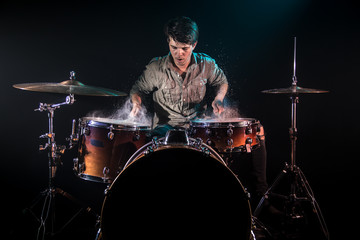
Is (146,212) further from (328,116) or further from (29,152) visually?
(328,116)

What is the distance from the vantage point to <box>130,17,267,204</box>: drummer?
10.0 ft

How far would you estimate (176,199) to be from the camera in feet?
5.25

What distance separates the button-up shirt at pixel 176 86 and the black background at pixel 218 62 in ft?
0.42

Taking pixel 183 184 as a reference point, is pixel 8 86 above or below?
above

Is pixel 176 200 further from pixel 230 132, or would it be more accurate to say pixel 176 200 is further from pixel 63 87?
pixel 63 87

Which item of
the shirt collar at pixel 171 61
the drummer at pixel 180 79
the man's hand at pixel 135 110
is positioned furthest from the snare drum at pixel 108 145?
the shirt collar at pixel 171 61

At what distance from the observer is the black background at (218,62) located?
9.41ft

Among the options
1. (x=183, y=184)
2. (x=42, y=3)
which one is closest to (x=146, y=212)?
(x=183, y=184)

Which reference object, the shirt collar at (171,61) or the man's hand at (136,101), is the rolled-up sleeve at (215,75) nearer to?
the shirt collar at (171,61)

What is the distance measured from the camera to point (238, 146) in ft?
7.67

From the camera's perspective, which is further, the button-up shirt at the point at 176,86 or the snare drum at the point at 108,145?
the button-up shirt at the point at 176,86

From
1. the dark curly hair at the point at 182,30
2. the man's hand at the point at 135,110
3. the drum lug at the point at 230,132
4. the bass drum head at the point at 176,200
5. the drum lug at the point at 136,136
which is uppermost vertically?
the dark curly hair at the point at 182,30

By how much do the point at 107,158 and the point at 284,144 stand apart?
2353 millimetres

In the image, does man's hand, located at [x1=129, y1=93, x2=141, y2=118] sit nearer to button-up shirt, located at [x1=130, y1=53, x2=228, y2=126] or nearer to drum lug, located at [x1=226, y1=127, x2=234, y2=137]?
button-up shirt, located at [x1=130, y1=53, x2=228, y2=126]
